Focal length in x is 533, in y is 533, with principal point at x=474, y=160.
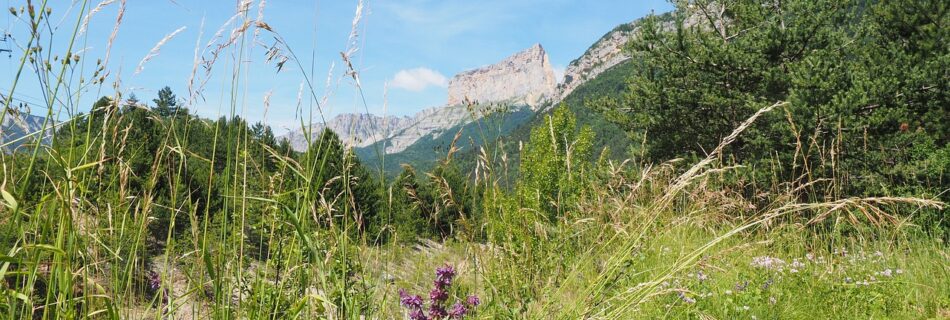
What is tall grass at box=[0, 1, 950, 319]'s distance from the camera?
4.36 feet

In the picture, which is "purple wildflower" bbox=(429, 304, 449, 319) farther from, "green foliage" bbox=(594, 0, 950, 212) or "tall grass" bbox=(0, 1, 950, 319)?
"green foliage" bbox=(594, 0, 950, 212)

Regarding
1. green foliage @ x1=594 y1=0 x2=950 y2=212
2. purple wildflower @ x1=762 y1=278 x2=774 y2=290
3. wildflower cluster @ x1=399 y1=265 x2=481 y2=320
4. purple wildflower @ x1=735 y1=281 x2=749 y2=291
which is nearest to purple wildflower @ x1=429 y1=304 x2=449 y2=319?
wildflower cluster @ x1=399 y1=265 x2=481 y2=320

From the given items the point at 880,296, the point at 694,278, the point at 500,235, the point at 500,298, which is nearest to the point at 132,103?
the point at 500,298

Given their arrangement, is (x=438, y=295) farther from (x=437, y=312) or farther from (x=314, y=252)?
(x=314, y=252)

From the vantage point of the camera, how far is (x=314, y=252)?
115 cm

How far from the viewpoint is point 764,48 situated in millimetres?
15023

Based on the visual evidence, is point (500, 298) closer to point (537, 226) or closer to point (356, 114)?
point (537, 226)

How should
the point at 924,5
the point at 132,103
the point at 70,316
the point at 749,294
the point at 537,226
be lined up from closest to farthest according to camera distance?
1. the point at 70,316
2. the point at 132,103
3. the point at 537,226
4. the point at 749,294
5. the point at 924,5

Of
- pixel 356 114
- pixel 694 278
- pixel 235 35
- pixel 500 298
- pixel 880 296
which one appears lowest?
pixel 880 296

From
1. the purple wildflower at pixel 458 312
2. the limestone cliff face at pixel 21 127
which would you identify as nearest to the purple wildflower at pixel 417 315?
the purple wildflower at pixel 458 312

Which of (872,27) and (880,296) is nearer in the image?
(880,296)

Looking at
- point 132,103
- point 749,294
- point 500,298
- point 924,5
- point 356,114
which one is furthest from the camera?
point 924,5

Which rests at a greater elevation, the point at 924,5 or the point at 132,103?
the point at 924,5

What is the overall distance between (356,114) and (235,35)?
44cm
